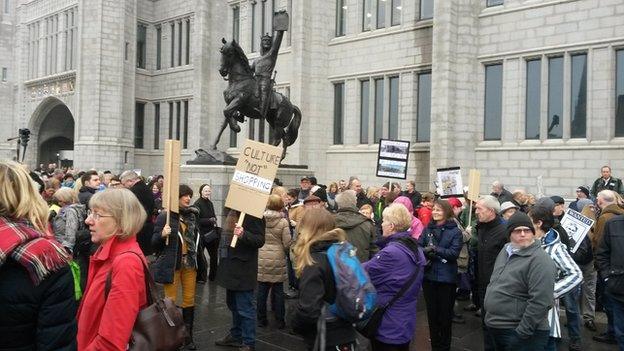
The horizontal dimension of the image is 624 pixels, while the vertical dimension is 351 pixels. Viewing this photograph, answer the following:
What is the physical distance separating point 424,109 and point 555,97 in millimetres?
4612

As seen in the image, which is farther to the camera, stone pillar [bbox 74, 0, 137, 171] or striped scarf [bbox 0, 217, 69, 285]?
stone pillar [bbox 74, 0, 137, 171]

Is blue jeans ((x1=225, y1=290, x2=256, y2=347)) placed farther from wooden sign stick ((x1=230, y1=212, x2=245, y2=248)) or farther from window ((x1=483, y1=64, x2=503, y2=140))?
window ((x1=483, y1=64, x2=503, y2=140))

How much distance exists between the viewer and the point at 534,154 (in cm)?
1738

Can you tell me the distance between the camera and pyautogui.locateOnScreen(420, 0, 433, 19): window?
2029 cm

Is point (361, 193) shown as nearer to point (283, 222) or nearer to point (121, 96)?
point (283, 222)

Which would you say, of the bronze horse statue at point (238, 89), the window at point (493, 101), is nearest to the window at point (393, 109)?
the window at point (493, 101)

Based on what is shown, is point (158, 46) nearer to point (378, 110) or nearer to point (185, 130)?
point (185, 130)

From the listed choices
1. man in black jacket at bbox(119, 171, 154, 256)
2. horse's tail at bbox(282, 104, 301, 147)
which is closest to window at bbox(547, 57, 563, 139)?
horse's tail at bbox(282, 104, 301, 147)

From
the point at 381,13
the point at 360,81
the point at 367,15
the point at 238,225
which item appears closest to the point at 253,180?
the point at 238,225

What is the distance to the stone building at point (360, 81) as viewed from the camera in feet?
55.0

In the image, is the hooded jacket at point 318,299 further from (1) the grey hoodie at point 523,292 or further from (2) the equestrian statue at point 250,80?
(2) the equestrian statue at point 250,80

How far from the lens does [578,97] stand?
16.8 m

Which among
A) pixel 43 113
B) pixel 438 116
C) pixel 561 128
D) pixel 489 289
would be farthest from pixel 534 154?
pixel 43 113

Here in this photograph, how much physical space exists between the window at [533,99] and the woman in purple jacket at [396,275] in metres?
14.4
